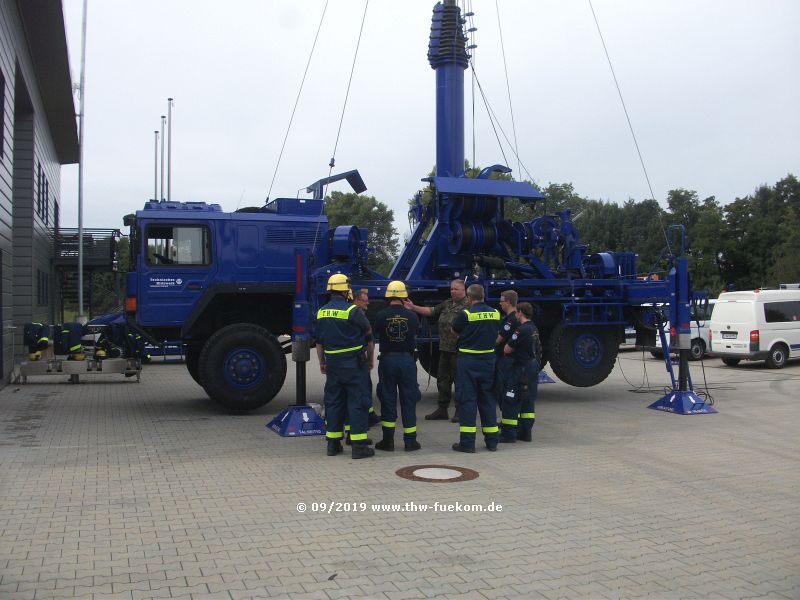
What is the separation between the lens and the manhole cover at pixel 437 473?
711 cm

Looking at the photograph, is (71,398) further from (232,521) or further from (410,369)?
(232,521)

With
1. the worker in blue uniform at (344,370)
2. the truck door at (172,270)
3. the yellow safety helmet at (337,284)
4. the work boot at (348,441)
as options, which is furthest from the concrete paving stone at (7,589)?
the truck door at (172,270)

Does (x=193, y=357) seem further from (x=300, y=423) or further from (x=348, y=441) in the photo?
(x=348, y=441)

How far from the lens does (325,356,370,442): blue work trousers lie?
7914 millimetres

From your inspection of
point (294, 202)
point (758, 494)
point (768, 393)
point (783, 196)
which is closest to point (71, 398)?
point (294, 202)

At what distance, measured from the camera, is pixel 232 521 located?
570 cm

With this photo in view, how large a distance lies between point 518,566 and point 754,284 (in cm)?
4533

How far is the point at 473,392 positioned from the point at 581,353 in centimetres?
522

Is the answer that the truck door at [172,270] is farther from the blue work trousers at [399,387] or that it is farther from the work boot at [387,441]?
the work boot at [387,441]

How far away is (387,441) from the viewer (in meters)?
8.34

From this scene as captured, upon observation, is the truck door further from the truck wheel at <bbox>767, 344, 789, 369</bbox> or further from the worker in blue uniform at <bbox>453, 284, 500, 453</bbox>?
the truck wheel at <bbox>767, 344, 789, 369</bbox>

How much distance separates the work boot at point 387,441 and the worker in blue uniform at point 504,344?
4.34 feet

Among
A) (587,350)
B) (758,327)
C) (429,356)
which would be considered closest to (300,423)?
(429,356)

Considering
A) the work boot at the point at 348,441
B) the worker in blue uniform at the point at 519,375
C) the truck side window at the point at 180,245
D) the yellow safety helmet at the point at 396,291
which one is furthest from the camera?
the truck side window at the point at 180,245
